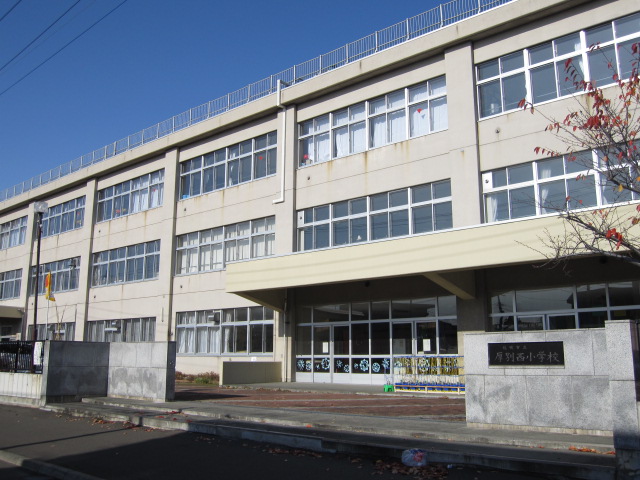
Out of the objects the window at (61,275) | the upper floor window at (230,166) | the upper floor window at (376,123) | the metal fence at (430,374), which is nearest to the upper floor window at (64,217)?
the window at (61,275)

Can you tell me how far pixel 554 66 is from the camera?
18125mm

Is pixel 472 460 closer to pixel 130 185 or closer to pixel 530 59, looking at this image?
pixel 530 59

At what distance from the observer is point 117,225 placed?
110ft

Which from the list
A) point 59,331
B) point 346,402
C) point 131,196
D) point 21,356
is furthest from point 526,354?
point 59,331

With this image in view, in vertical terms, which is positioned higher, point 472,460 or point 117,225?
point 117,225

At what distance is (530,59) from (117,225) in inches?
934

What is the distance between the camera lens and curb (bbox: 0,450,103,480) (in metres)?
7.99

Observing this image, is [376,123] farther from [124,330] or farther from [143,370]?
[124,330]

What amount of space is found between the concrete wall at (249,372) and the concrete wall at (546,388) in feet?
43.9

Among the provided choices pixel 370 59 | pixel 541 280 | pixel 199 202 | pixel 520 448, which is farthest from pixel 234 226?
pixel 520 448

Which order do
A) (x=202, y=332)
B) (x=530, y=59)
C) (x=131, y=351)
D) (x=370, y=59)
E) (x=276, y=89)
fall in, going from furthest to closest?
(x=202, y=332) → (x=276, y=89) → (x=370, y=59) → (x=530, y=59) → (x=131, y=351)

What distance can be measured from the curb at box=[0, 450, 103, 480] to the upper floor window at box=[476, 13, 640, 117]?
15226mm

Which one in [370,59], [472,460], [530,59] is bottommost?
[472,460]

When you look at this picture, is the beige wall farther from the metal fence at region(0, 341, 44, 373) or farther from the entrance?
the metal fence at region(0, 341, 44, 373)
